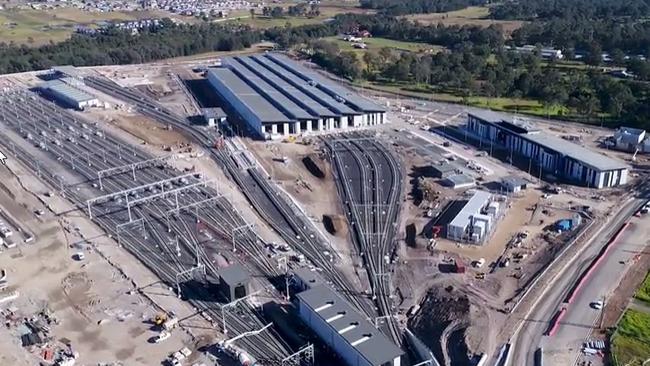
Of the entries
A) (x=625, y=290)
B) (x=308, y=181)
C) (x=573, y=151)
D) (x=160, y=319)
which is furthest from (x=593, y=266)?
(x=160, y=319)

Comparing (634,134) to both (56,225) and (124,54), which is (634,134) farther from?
(124,54)

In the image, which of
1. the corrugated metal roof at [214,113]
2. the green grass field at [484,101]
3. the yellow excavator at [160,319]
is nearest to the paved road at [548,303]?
the yellow excavator at [160,319]

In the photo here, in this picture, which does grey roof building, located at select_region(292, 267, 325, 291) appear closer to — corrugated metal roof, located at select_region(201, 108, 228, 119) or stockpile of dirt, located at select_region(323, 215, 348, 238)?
stockpile of dirt, located at select_region(323, 215, 348, 238)

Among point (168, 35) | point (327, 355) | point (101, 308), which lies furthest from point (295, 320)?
point (168, 35)

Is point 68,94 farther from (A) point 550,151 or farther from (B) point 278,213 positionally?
(A) point 550,151

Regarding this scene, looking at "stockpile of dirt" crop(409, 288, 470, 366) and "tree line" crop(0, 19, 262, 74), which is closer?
"stockpile of dirt" crop(409, 288, 470, 366)

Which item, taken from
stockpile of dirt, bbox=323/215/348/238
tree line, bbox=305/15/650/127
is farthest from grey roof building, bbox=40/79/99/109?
stockpile of dirt, bbox=323/215/348/238
